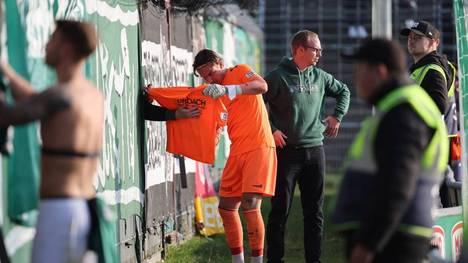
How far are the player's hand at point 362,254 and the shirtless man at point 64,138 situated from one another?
4.62 ft

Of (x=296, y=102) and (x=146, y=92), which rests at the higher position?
(x=146, y=92)

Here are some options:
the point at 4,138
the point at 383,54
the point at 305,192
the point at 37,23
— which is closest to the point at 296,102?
the point at 305,192

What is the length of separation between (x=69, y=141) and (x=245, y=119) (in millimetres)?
4299

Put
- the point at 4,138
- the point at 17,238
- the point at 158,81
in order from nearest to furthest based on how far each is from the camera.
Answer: the point at 4,138, the point at 17,238, the point at 158,81

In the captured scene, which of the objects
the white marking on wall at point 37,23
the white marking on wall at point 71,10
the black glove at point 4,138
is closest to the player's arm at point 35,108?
the black glove at point 4,138

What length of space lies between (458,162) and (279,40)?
16998mm

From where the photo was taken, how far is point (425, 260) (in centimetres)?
596

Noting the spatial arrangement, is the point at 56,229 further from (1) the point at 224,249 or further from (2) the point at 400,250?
(1) the point at 224,249

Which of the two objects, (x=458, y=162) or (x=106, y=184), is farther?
(x=458, y=162)

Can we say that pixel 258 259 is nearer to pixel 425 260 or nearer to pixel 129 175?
pixel 129 175

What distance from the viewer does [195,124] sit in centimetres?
984

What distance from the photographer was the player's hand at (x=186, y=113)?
9.80m

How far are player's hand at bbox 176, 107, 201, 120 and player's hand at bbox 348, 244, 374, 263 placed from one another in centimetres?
458

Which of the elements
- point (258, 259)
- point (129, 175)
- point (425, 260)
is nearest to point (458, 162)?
point (258, 259)
